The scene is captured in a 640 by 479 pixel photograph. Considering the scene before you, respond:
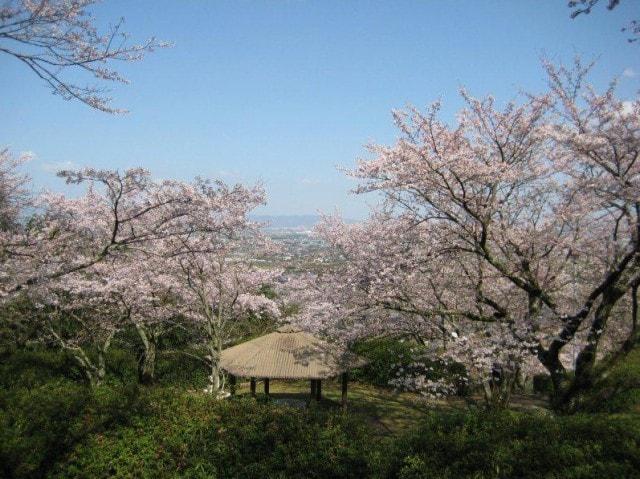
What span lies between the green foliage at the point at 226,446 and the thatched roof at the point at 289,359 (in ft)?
19.4

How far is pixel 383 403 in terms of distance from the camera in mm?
15445

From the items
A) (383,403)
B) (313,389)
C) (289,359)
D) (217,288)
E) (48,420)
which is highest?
(217,288)

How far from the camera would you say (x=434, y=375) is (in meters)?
15.2

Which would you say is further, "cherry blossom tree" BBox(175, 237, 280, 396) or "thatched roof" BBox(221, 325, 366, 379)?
"thatched roof" BBox(221, 325, 366, 379)

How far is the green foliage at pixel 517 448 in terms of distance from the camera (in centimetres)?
402

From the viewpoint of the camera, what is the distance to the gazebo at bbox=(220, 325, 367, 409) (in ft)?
41.1

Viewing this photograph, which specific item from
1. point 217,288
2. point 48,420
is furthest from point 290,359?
point 48,420

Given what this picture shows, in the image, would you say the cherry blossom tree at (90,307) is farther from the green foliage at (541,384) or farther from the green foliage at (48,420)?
the green foliage at (541,384)

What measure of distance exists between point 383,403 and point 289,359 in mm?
4537

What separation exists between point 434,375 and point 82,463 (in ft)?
38.4

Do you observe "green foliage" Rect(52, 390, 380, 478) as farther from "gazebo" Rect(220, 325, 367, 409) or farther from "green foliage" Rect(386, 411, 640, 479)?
"gazebo" Rect(220, 325, 367, 409)

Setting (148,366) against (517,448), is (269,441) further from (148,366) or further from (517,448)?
(148,366)

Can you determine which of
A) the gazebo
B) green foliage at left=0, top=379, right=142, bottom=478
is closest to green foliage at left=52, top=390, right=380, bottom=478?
green foliage at left=0, top=379, right=142, bottom=478

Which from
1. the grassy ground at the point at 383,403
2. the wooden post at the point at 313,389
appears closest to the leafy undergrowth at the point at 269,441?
the grassy ground at the point at 383,403
